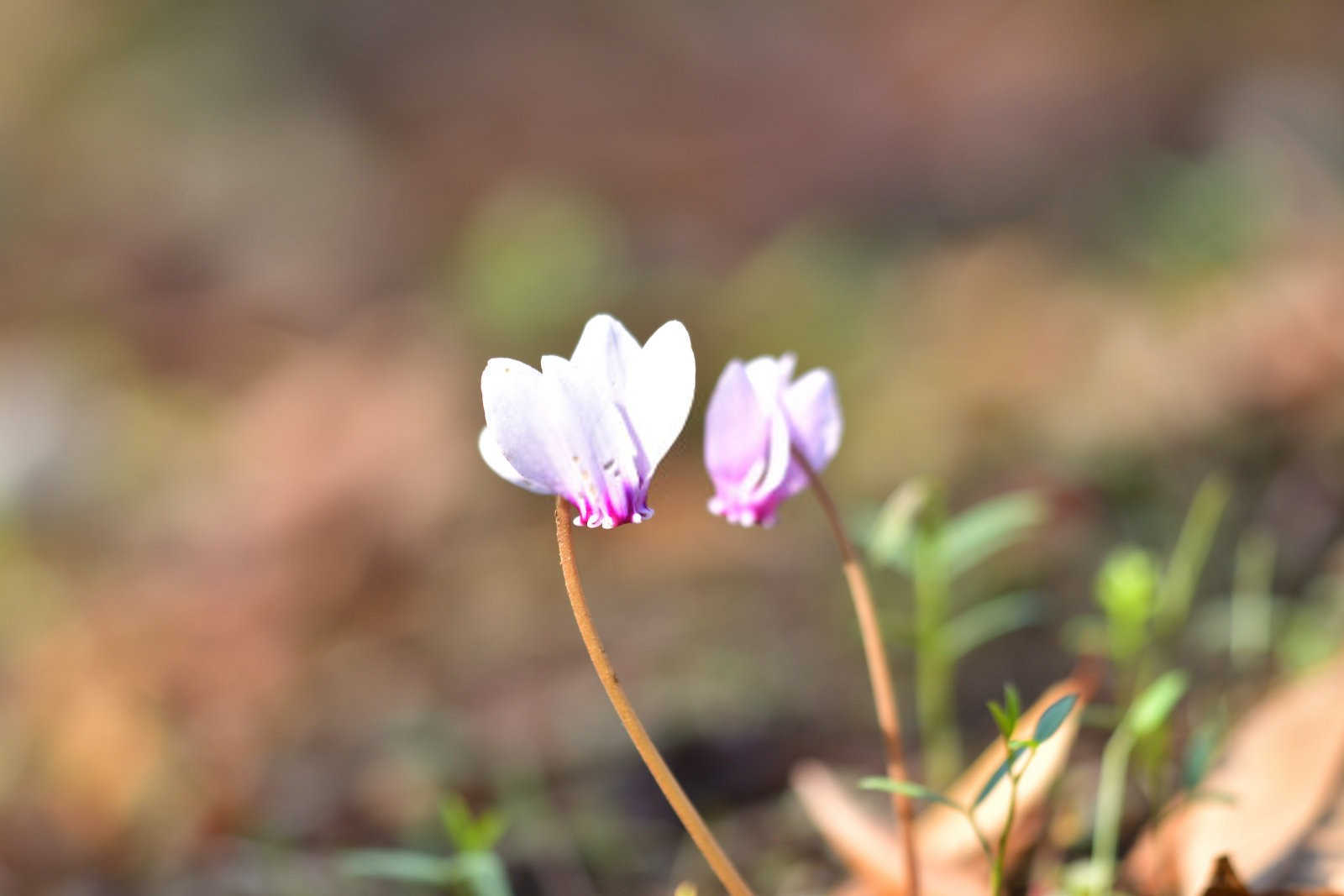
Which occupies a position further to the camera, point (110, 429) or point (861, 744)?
point (110, 429)

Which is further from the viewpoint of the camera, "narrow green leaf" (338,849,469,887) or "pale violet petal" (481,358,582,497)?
"narrow green leaf" (338,849,469,887)

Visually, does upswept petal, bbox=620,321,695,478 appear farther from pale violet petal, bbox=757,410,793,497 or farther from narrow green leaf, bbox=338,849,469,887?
narrow green leaf, bbox=338,849,469,887

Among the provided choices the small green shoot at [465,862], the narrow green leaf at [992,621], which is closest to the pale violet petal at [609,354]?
the small green shoot at [465,862]

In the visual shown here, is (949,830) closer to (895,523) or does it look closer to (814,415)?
(895,523)

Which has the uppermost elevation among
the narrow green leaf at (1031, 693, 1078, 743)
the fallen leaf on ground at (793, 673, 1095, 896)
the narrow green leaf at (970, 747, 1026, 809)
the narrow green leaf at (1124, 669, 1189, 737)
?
the fallen leaf on ground at (793, 673, 1095, 896)

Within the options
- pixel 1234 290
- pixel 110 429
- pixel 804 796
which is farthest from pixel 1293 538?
pixel 110 429

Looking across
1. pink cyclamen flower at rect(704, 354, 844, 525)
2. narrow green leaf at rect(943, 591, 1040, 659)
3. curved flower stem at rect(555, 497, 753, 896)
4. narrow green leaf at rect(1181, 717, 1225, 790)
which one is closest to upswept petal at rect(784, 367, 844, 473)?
pink cyclamen flower at rect(704, 354, 844, 525)

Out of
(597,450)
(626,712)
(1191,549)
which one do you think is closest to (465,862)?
(626,712)

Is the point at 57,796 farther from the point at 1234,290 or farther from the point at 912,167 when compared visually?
the point at 912,167
